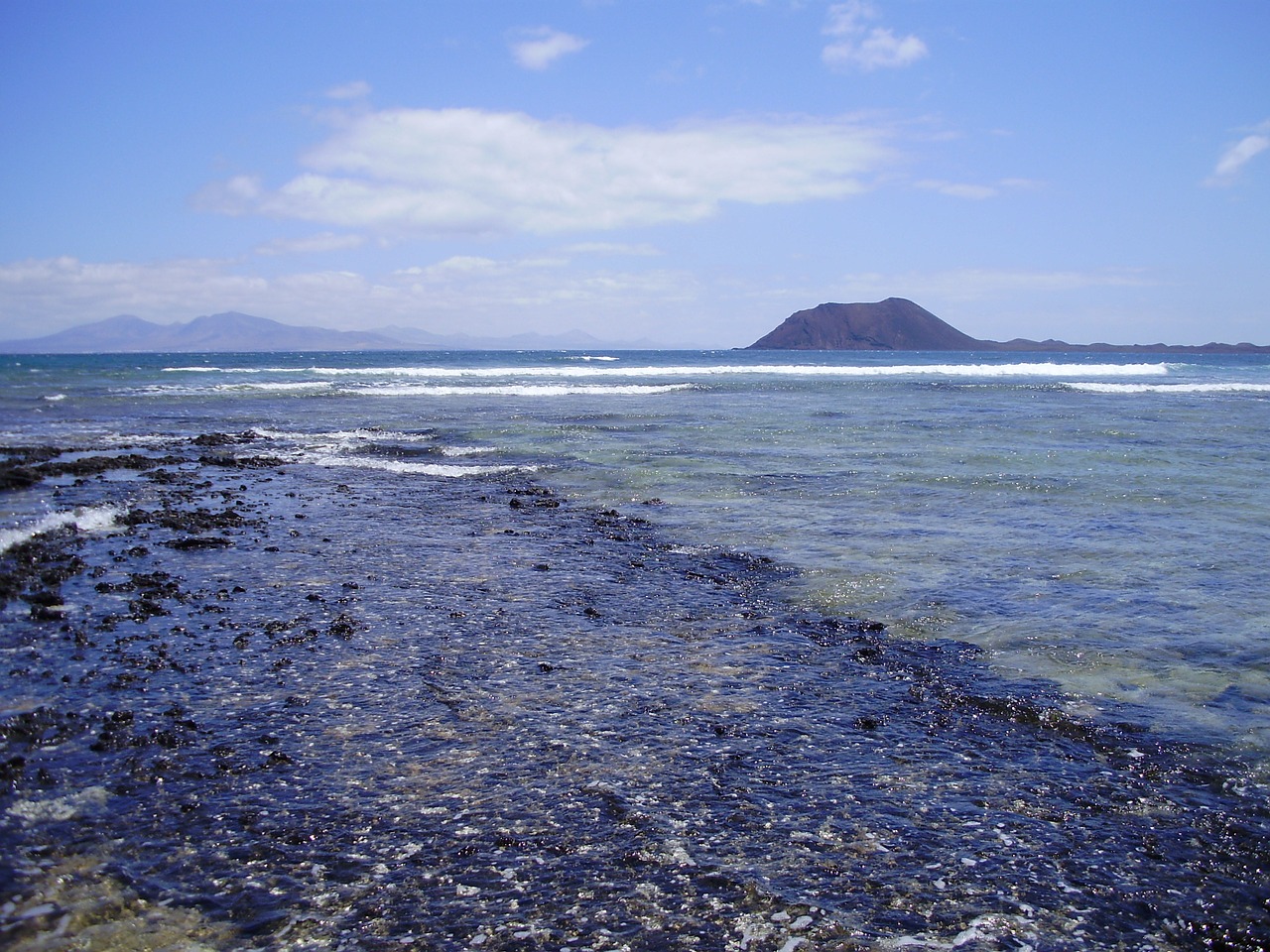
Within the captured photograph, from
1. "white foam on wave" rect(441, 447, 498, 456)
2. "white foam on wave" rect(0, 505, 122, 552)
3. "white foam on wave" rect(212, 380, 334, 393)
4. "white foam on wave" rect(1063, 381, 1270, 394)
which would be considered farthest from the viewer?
"white foam on wave" rect(1063, 381, 1270, 394)

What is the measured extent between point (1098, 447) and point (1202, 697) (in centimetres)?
1825

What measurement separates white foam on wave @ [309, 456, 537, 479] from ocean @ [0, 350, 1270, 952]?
316 cm

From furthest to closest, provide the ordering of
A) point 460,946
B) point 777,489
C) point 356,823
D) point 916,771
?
1. point 777,489
2. point 916,771
3. point 356,823
4. point 460,946

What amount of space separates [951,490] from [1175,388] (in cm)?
4946

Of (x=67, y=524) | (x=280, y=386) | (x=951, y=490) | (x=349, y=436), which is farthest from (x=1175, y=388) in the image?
(x=67, y=524)

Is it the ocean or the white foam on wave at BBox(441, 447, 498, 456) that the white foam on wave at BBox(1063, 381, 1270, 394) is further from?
the white foam on wave at BBox(441, 447, 498, 456)

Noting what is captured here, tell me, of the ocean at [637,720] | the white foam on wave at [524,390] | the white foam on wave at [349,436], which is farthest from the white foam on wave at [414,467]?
the white foam on wave at [524,390]

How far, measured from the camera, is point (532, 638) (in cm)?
758

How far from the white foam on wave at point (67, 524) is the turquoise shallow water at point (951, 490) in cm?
Answer: 61

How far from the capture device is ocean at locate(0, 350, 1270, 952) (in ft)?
13.1

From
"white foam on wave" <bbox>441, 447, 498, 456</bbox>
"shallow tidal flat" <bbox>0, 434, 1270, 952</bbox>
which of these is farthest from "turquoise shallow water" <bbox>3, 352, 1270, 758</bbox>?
"shallow tidal flat" <bbox>0, 434, 1270, 952</bbox>

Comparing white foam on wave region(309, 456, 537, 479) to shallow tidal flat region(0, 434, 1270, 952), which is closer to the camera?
shallow tidal flat region(0, 434, 1270, 952)

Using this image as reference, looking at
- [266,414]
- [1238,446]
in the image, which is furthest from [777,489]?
[266,414]

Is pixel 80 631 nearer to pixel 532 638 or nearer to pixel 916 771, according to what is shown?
pixel 532 638
